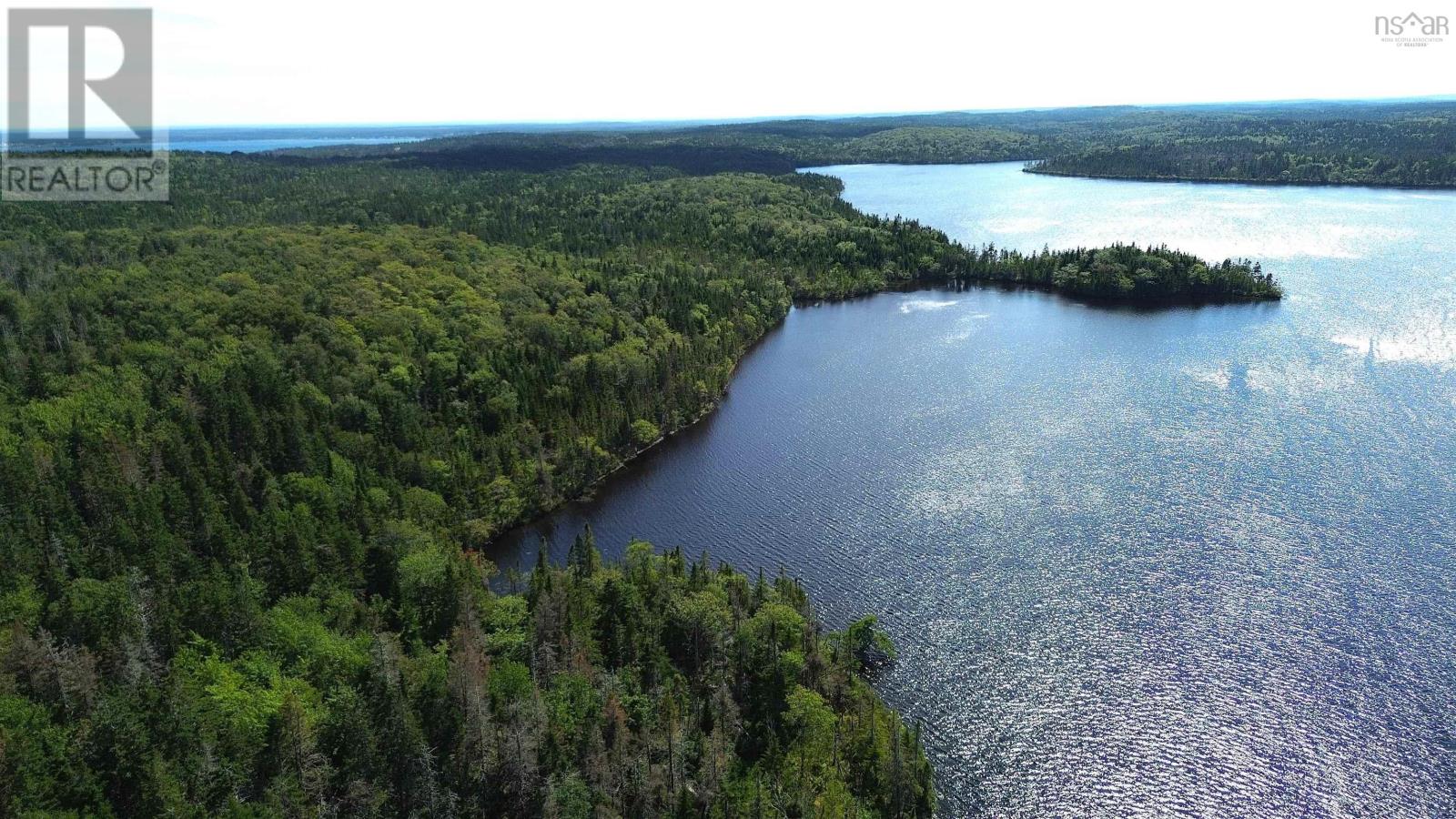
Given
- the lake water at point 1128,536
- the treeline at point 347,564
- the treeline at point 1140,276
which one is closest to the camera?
the treeline at point 347,564

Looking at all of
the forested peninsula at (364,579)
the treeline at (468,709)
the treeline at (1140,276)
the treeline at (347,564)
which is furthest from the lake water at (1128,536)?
the treeline at (1140,276)

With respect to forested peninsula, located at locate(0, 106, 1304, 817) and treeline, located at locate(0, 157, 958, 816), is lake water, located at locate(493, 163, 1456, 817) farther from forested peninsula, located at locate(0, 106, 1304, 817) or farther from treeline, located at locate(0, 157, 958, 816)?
treeline, located at locate(0, 157, 958, 816)

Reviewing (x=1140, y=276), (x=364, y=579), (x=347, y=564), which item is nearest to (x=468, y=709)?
(x=364, y=579)

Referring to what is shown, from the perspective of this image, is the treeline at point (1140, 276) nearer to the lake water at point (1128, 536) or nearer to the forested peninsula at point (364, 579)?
the lake water at point (1128, 536)

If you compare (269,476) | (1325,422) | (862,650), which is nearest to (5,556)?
(269,476)

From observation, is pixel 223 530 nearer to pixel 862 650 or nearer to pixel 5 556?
pixel 5 556

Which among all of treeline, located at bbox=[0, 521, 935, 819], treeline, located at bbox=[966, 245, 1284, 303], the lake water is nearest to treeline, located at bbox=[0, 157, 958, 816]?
treeline, located at bbox=[0, 521, 935, 819]

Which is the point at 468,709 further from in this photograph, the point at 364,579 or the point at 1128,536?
the point at 1128,536
